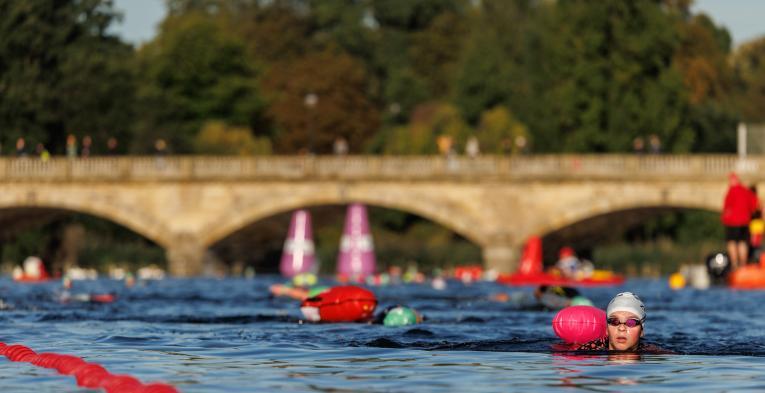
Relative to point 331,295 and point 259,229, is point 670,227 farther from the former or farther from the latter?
point 331,295

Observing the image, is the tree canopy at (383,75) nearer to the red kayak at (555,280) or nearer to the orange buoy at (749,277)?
Result: the red kayak at (555,280)

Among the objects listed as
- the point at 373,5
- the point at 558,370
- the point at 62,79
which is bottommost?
the point at 558,370

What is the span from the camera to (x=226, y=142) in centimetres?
8888

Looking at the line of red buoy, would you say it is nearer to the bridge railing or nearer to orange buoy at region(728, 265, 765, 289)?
orange buoy at region(728, 265, 765, 289)

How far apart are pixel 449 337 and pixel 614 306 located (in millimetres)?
5567

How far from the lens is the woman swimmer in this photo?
19172 mm

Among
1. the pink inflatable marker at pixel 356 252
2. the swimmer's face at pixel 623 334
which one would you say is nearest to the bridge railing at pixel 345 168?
the pink inflatable marker at pixel 356 252

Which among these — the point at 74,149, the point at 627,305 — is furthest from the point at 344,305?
the point at 74,149

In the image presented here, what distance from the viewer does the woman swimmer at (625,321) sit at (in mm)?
19172

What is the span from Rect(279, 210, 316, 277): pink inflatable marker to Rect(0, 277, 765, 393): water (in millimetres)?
33598

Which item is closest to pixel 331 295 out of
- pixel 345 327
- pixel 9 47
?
pixel 345 327

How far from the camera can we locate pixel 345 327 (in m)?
25.2

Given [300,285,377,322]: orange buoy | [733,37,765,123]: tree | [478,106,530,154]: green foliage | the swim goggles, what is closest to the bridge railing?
[478,106,530,154]: green foliage

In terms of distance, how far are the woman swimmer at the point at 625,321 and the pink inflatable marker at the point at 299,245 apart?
5040 centimetres
